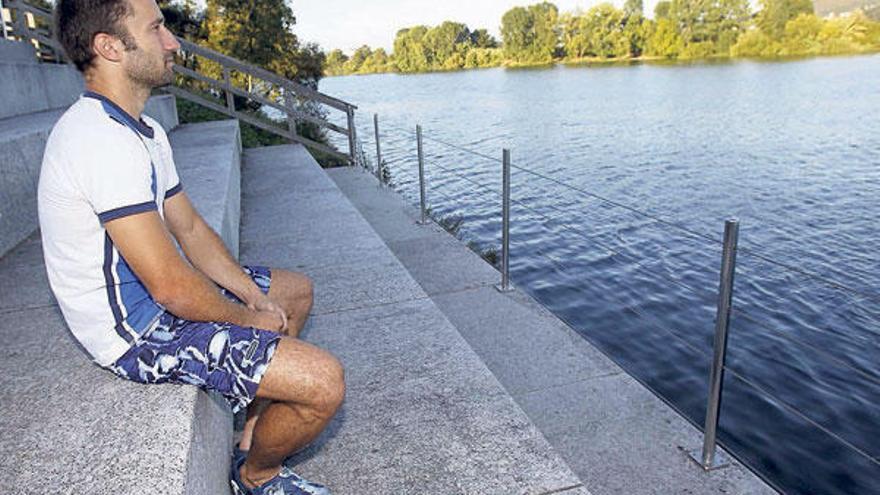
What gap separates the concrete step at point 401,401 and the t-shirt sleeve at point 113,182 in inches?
49.5

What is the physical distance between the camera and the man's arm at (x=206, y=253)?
2.34 metres

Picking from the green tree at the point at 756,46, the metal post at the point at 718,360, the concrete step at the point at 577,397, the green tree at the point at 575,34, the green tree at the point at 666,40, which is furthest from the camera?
the green tree at the point at 575,34

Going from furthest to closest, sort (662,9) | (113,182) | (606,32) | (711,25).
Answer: (606,32), (662,9), (711,25), (113,182)

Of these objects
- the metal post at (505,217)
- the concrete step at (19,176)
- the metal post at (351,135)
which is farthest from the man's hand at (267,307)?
the metal post at (351,135)

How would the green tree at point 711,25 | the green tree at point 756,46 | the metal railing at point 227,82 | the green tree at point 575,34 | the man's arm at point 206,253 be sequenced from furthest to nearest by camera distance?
the green tree at point 575,34 → the green tree at point 711,25 → the green tree at point 756,46 → the metal railing at point 227,82 → the man's arm at point 206,253

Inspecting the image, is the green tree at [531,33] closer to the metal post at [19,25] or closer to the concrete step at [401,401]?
the metal post at [19,25]

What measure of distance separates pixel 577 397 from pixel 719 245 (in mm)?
5056

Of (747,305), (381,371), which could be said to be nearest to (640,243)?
(747,305)

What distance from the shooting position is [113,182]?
5.64 ft

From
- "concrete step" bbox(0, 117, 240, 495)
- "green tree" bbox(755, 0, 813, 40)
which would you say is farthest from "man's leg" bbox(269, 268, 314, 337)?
"green tree" bbox(755, 0, 813, 40)

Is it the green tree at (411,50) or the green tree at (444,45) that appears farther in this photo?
the green tree at (411,50)

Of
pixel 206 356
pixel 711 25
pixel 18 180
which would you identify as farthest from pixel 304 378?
pixel 711 25

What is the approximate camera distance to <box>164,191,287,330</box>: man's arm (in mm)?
2344

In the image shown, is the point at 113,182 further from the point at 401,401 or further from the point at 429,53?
the point at 429,53
